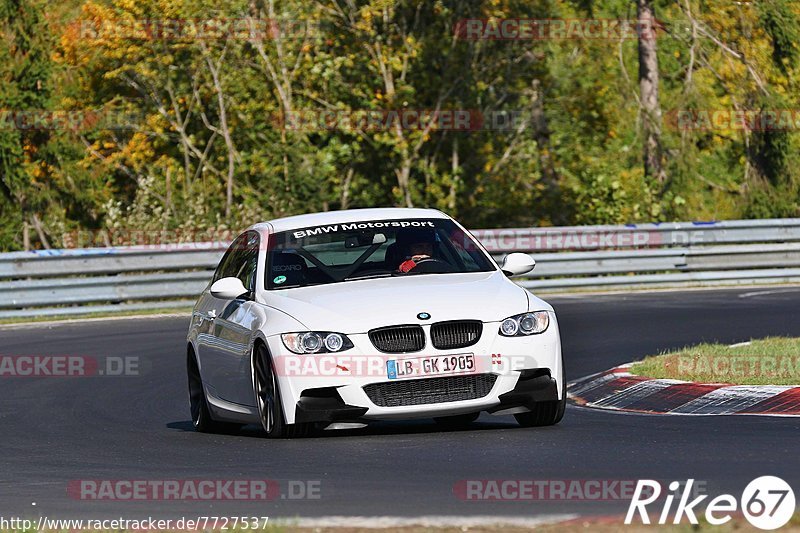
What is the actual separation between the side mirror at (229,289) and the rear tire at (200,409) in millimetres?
1010

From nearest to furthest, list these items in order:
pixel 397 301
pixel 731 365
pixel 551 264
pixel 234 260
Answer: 1. pixel 397 301
2. pixel 234 260
3. pixel 731 365
4. pixel 551 264

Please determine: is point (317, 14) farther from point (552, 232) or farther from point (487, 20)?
point (552, 232)

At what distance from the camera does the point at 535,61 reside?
1373 inches

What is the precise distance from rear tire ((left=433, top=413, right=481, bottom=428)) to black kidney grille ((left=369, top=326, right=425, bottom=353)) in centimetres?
117

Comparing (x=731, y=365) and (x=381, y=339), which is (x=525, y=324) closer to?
(x=381, y=339)

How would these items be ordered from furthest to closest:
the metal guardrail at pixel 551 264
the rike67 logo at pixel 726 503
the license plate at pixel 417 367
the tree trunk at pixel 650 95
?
1. the tree trunk at pixel 650 95
2. the metal guardrail at pixel 551 264
3. the license plate at pixel 417 367
4. the rike67 logo at pixel 726 503

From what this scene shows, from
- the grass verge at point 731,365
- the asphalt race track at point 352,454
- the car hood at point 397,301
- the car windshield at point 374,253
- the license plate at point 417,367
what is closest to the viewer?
the asphalt race track at point 352,454

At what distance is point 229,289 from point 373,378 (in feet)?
5.32

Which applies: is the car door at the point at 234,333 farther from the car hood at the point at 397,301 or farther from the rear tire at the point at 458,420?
the rear tire at the point at 458,420

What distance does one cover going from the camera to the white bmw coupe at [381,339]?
987 cm

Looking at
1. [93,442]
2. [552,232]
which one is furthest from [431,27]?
[93,442]

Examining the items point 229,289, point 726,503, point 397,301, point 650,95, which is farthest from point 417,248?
point 650,95

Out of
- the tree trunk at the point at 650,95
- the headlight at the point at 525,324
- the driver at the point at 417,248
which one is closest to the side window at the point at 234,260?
the driver at the point at 417,248

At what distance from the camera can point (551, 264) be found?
25781 mm
